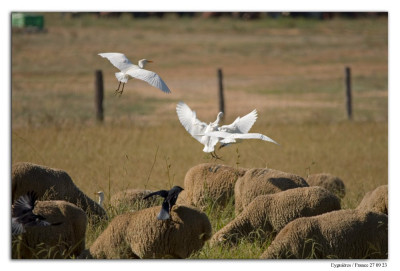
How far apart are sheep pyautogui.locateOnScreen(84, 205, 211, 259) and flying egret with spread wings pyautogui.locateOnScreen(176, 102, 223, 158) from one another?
104cm

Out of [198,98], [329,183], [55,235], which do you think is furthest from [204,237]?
[198,98]

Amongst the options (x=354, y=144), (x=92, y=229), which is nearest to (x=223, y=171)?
(x=92, y=229)

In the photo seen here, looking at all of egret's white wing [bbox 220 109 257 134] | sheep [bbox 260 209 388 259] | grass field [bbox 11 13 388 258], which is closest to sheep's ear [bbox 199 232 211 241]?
grass field [bbox 11 13 388 258]

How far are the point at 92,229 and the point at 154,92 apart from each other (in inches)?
704

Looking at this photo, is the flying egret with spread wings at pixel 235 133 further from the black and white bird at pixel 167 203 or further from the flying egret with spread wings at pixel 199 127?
the black and white bird at pixel 167 203

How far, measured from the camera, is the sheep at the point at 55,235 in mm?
4734

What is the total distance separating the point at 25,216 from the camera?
186 inches

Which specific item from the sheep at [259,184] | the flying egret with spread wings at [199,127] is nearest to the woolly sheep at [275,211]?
the sheep at [259,184]

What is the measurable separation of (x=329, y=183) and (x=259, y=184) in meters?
1.85

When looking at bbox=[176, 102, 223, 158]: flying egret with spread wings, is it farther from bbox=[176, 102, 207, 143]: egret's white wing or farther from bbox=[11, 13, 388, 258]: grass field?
bbox=[11, 13, 388, 258]: grass field

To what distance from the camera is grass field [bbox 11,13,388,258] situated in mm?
9023

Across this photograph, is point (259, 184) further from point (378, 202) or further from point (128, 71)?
point (128, 71)

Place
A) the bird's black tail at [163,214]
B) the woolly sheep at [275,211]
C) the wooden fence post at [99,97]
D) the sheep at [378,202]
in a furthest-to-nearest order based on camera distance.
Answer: the wooden fence post at [99,97] → the sheep at [378,202] → the woolly sheep at [275,211] → the bird's black tail at [163,214]

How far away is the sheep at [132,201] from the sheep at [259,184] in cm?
66
